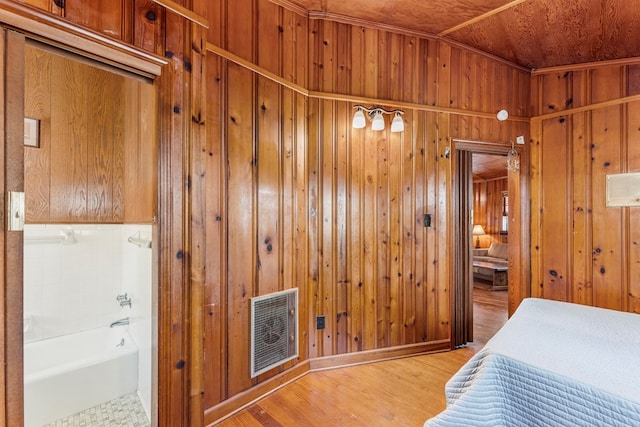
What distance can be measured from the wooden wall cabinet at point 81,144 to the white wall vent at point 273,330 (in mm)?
1007

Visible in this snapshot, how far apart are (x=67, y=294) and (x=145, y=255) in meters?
1.00

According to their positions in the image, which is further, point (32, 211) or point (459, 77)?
point (459, 77)

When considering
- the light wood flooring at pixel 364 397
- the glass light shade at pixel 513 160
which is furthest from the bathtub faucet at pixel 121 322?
the glass light shade at pixel 513 160

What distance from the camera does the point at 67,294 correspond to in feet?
8.19

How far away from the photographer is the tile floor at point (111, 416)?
1983mm

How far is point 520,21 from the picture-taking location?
2.65m

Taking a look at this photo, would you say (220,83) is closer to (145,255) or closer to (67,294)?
(145,255)

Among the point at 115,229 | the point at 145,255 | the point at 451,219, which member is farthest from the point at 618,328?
the point at 115,229

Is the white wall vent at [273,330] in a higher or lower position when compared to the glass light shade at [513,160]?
lower

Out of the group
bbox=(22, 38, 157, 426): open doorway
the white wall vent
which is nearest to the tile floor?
bbox=(22, 38, 157, 426): open doorway

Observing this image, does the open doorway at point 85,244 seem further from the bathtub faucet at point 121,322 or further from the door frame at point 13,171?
the door frame at point 13,171

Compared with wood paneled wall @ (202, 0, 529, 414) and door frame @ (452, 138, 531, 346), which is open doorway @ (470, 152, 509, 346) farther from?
wood paneled wall @ (202, 0, 529, 414)

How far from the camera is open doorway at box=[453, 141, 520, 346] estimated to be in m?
3.14

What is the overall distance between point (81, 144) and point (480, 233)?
7.75 meters
